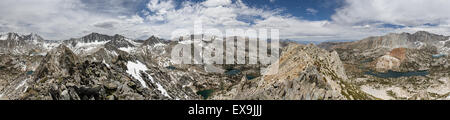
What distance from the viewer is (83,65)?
42562 mm

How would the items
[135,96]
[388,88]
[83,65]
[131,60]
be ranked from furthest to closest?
[388,88]
[131,60]
[83,65]
[135,96]

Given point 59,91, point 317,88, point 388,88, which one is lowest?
point 388,88

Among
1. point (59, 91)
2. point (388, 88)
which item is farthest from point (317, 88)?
point (388, 88)

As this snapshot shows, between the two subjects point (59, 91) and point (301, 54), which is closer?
point (59, 91)

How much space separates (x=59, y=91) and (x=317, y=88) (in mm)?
44693

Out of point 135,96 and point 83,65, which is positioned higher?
point 83,65
